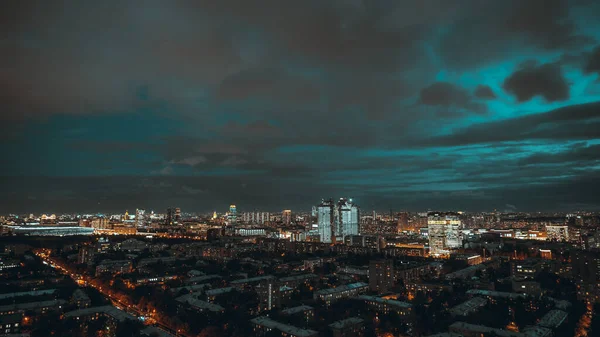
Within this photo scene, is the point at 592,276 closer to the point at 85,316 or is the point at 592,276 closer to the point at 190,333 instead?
the point at 190,333

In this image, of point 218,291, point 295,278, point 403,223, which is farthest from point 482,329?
point 403,223

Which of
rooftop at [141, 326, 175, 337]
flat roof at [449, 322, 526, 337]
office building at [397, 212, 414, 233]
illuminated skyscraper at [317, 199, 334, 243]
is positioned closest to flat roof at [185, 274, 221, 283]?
rooftop at [141, 326, 175, 337]

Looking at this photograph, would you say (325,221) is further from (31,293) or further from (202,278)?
(31,293)

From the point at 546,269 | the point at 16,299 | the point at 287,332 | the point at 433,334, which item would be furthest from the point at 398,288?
the point at 16,299

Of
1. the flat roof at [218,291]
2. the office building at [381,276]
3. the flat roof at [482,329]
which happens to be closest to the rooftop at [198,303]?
the flat roof at [218,291]

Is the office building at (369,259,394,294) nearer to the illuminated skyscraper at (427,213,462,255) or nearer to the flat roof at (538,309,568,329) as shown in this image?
the flat roof at (538,309,568,329)

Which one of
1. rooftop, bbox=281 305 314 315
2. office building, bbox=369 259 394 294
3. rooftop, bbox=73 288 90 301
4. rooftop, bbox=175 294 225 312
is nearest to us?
rooftop, bbox=281 305 314 315

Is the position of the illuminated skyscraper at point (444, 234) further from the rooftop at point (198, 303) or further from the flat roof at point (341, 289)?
the rooftop at point (198, 303)
